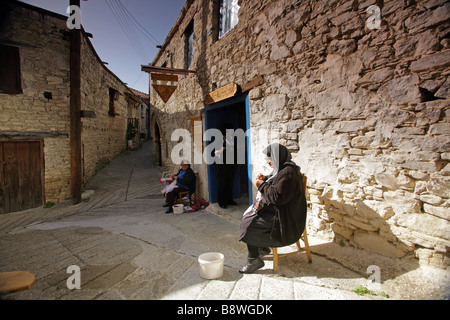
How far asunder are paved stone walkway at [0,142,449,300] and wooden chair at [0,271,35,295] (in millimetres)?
505

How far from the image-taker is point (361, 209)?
8.43 feet

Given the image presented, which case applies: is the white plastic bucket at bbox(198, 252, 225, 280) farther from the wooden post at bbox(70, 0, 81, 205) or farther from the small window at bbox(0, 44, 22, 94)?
the small window at bbox(0, 44, 22, 94)

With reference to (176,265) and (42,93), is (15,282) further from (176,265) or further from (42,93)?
(42,93)

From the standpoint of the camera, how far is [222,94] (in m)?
4.61

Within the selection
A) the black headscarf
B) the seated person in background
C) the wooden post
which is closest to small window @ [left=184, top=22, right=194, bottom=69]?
the wooden post

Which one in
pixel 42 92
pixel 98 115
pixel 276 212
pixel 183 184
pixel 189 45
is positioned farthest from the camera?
pixel 98 115

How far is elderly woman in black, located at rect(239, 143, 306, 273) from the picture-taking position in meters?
2.34

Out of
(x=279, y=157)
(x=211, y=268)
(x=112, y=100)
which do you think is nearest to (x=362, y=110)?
(x=279, y=157)

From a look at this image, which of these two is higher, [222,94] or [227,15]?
[227,15]

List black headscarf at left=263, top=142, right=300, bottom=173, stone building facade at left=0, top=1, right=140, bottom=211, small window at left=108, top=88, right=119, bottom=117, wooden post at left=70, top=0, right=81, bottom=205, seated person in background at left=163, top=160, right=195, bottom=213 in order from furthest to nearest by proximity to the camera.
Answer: small window at left=108, top=88, right=119, bottom=117
wooden post at left=70, top=0, right=81, bottom=205
stone building facade at left=0, top=1, right=140, bottom=211
seated person in background at left=163, top=160, right=195, bottom=213
black headscarf at left=263, top=142, right=300, bottom=173

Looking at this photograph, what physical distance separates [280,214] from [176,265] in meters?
1.38

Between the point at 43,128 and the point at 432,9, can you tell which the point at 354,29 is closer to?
the point at 432,9
